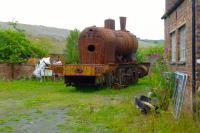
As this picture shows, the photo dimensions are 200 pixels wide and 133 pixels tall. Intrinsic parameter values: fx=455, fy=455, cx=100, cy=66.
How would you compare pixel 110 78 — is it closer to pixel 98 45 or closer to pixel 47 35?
pixel 98 45

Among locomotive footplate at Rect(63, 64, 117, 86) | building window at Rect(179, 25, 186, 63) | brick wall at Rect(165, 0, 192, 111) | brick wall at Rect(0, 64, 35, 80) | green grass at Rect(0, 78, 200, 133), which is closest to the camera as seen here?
green grass at Rect(0, 78, 200, 133)

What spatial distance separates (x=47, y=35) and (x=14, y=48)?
21.2 m

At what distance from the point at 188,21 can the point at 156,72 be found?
76.9 inches

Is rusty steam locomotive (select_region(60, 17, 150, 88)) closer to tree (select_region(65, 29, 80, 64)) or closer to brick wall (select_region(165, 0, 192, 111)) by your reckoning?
brick wall (select_region(165, 0, 192, 111))

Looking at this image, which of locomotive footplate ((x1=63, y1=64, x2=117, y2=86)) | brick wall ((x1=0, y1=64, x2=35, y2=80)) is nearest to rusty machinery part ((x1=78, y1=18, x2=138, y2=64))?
locomotive footplate ((x1=63, y1=64, x2=117, y2=86))

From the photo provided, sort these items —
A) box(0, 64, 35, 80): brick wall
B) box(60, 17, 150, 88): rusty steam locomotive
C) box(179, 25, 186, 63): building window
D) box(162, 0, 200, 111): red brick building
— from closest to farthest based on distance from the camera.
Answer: box(162, 0, 200, 111): red brick building
box(179, 25, 186, 63): building window
box(60, 17, 150, 88): rusty steam locomotive
box(0, 64, 35, 80): brick wall

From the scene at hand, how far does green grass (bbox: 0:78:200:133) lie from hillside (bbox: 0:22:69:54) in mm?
22963

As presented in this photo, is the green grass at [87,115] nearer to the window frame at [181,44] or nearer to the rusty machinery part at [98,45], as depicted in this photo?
the rusty machinery part at [98,45]

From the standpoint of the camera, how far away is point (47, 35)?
49625 mm

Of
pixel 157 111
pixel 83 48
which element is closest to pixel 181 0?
pixel 157 111

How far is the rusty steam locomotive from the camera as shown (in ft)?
60.5

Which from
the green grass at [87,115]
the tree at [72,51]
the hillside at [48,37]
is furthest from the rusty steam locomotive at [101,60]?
the hillside at [48,37]

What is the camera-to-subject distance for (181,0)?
12.2 metres

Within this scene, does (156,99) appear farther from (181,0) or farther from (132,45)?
(132,45)
